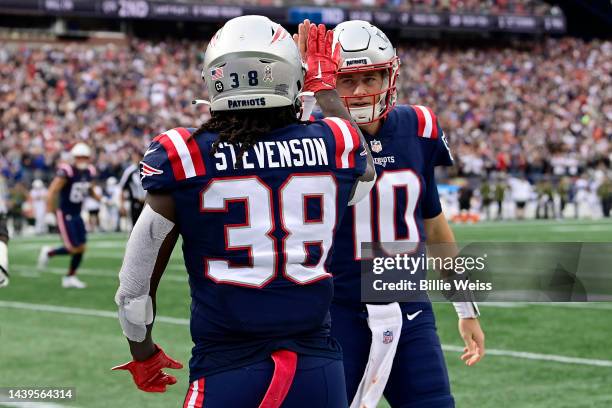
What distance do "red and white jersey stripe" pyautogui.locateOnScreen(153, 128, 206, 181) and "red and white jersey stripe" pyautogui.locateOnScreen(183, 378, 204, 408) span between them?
52cm

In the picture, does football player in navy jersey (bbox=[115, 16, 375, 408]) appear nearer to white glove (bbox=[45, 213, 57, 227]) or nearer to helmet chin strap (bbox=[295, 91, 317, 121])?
helmet chin strap (bbox=[295, 91, 317, 121])

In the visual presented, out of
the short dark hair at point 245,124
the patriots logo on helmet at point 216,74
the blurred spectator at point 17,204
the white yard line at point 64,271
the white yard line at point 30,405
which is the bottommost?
the blurred spectator at point 17,204

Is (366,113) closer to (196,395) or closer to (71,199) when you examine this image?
(196,395)

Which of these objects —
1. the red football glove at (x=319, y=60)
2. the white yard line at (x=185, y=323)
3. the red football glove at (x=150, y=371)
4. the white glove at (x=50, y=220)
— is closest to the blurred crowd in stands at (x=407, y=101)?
the white glove at (x=50, y=220)

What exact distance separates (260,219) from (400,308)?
4.46 ft

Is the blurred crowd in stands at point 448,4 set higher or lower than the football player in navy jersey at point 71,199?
lower

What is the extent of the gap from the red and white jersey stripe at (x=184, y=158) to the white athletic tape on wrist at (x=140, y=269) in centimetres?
14

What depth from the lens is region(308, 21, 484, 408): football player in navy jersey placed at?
378 cm

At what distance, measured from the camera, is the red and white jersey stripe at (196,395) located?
2.61 metres

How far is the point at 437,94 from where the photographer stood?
33.9 meters

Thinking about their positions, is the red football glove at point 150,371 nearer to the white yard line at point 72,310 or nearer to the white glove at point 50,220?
the white yard line at point 72,310

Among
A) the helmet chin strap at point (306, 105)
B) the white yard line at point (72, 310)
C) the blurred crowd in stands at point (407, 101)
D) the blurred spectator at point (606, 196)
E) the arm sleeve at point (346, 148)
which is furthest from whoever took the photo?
the blurred spectator at point (606, 196)

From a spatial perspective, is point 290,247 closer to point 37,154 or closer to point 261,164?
point 261,164

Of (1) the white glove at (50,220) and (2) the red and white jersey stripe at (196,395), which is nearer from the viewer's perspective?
(2) the red and white jersey stripe at (196,395)
